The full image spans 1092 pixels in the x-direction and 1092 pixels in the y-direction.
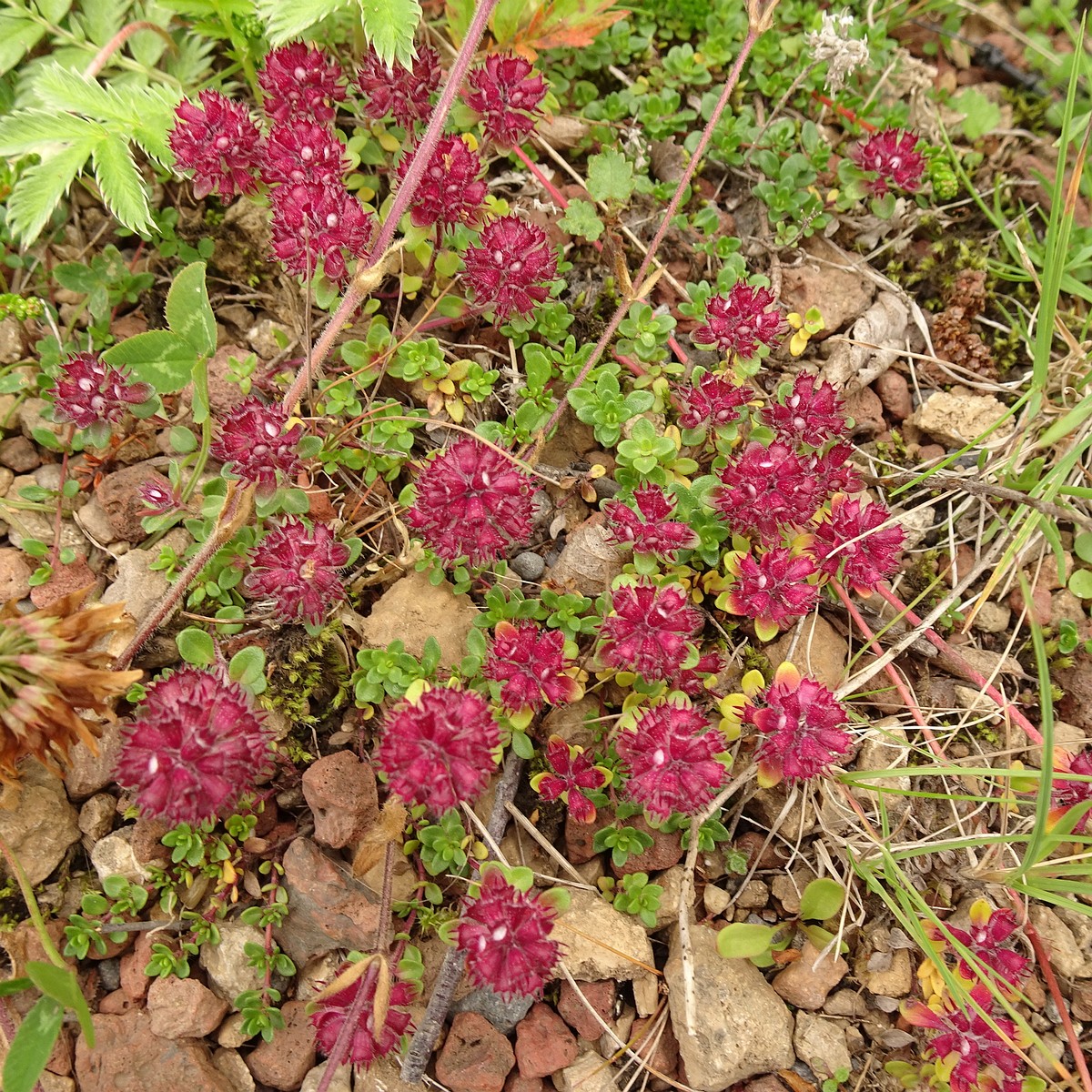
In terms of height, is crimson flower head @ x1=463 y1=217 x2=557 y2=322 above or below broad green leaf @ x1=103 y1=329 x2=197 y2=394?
above

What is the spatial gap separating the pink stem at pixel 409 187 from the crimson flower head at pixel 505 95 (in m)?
0.29

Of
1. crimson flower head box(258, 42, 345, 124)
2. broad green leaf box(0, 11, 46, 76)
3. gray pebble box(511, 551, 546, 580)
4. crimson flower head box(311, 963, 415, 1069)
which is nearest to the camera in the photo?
crimson flower head box(311, 963, 415, 1069)

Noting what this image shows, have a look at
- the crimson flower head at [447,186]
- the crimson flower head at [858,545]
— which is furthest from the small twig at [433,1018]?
the crimson flower head at [447,186]

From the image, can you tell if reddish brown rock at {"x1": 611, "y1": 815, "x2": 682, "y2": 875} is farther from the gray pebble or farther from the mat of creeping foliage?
the gray pebble

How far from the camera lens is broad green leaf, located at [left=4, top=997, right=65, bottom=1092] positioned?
2654mm

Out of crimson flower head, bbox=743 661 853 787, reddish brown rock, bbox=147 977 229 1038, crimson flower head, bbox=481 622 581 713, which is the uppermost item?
crimson flower head, bbox=481 622 581 713

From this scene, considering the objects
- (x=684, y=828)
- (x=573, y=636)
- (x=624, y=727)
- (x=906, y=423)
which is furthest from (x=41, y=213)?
(x=906, y=423)

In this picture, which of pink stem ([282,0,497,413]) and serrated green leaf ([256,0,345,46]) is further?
pink stem ([282,0,497,413])

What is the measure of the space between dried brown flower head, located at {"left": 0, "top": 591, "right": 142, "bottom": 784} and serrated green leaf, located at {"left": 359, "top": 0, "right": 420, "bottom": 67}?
87.7 inches

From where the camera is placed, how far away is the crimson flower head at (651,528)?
11.6ft

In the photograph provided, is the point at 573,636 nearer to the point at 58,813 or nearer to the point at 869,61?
the point at 58,813

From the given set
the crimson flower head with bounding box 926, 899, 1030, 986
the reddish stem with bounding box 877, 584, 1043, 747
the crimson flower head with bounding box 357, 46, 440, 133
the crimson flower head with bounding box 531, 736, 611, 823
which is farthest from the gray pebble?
the crimson flower head with bounding box 926, 899, 1030, 986

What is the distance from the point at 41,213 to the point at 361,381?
4.49 ft

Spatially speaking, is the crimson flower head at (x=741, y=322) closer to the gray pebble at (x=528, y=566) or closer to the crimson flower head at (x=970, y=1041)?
the gray pebble at (x=528, y=566)
